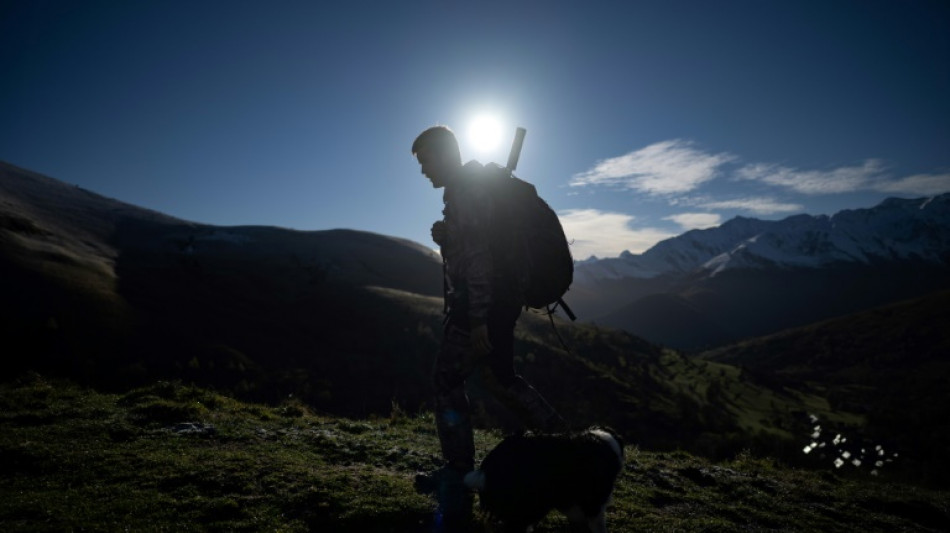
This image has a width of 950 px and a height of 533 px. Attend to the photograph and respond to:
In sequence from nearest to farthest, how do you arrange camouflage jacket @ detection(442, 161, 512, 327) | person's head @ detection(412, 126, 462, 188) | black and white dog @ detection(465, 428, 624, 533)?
1. black and white dog @ detection(465, 428, 624, 533)
2. camouflage jacket @ detection(442, 161, 512, 327)
3. person's head @ detection(412, 126, 462, 188)

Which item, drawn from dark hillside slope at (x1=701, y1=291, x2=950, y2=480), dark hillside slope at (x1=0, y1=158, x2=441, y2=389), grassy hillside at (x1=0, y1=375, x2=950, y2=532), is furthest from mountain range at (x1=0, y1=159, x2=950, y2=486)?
grassy hillside at (x1=0, y1=375, x2=950, y2=532)

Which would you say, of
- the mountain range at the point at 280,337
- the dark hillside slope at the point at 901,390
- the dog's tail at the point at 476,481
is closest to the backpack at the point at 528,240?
the dog's tail at the point at 476,481

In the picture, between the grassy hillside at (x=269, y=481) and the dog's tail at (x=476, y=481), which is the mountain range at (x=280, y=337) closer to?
the grassy hillside at (x=269, y=481)

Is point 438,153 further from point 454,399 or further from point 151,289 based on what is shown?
point 151,289

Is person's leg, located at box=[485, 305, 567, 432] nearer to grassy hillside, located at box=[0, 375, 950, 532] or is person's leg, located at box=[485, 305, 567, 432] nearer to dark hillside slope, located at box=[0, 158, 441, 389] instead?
grassy hillside, located at box=[0, 375, 950, 532]

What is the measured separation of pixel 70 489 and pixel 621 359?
75.9 meters

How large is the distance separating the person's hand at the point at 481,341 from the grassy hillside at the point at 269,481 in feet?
5.49

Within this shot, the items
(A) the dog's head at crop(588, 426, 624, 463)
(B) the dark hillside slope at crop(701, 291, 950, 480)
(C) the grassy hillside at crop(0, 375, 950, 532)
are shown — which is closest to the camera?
(A) the dog's head at crop(588, 426, 624, 463)

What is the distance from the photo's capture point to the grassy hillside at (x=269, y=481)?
182 inches

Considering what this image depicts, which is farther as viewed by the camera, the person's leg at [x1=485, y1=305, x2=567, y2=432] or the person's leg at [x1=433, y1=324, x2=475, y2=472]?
the person's leg at [x1=433, y1=324, x2=475, y2=472]

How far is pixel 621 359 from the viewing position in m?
74.2

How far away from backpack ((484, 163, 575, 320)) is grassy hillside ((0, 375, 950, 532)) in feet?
8.48

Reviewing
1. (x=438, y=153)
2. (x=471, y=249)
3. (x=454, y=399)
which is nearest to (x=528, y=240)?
(x=471, y=249)

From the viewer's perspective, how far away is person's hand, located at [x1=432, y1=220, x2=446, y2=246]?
5666mm
